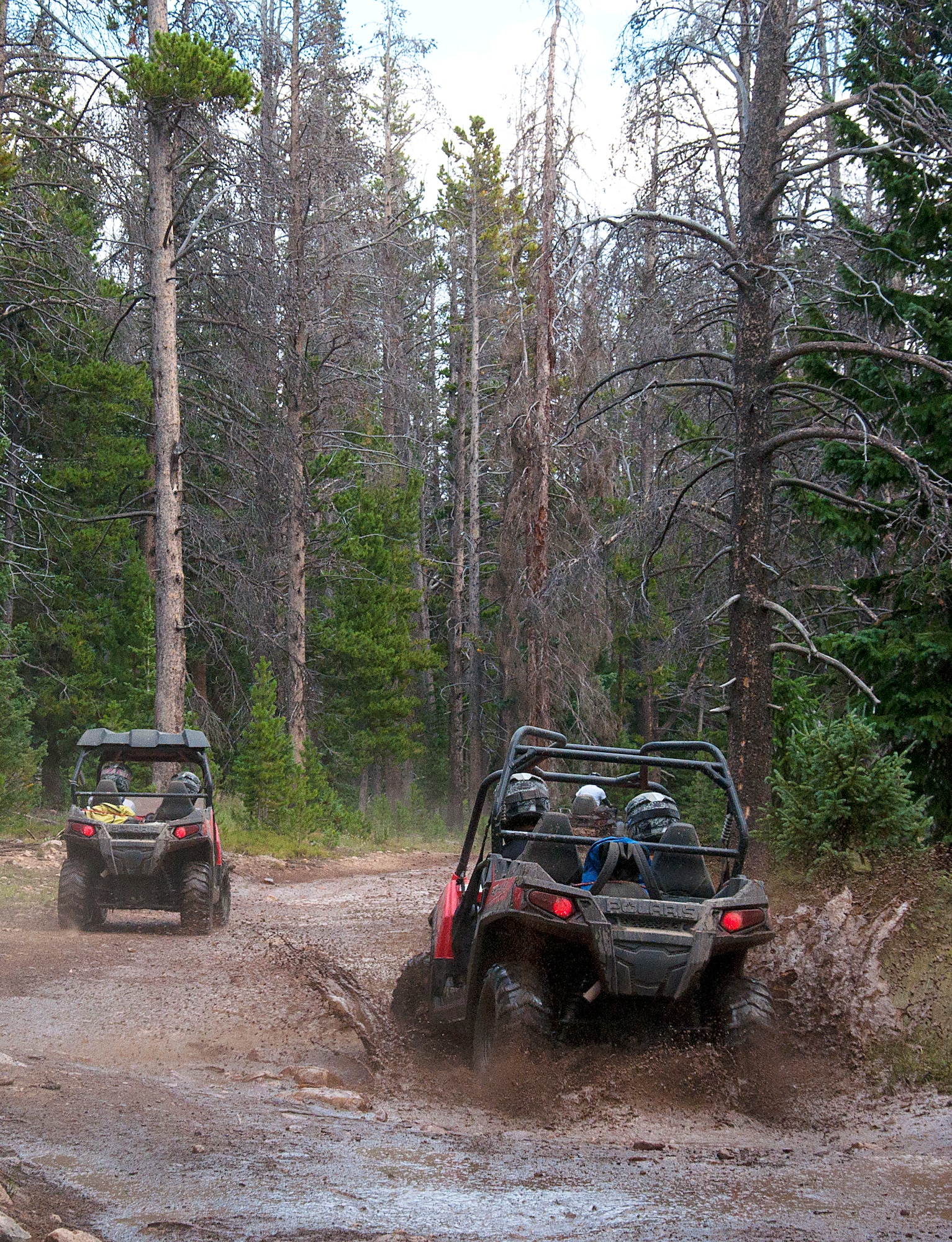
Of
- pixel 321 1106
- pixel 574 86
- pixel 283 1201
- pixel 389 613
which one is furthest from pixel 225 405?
pixel 283 1201

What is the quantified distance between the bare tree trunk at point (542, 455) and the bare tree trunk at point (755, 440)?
9577 millimetres

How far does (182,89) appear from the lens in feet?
52.4

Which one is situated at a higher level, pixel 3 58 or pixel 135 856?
pixel 3 58

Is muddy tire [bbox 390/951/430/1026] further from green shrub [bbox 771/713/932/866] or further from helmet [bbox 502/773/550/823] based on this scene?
green shrub [bbox 771/713/932/866]

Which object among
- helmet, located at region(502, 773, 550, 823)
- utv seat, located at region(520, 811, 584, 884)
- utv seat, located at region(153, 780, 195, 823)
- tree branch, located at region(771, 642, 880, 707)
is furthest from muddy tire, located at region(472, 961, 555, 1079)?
utv seat, located at region(153, 780, 195, 823)

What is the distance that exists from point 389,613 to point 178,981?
21.5 metres

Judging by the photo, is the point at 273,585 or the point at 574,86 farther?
the point at 273,585

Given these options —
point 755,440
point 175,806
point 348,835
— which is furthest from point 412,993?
point 348,835

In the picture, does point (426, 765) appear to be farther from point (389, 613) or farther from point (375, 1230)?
point (375, 1230)

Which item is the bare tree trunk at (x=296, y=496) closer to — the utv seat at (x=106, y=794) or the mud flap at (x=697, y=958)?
the utv seat at (x=106, y=794)

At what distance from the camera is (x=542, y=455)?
896 inches

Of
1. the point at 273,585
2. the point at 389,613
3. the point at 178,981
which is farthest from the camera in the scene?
the point at 389,613

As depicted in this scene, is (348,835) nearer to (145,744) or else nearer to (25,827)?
(25,827)

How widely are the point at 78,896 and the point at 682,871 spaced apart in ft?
22.8
